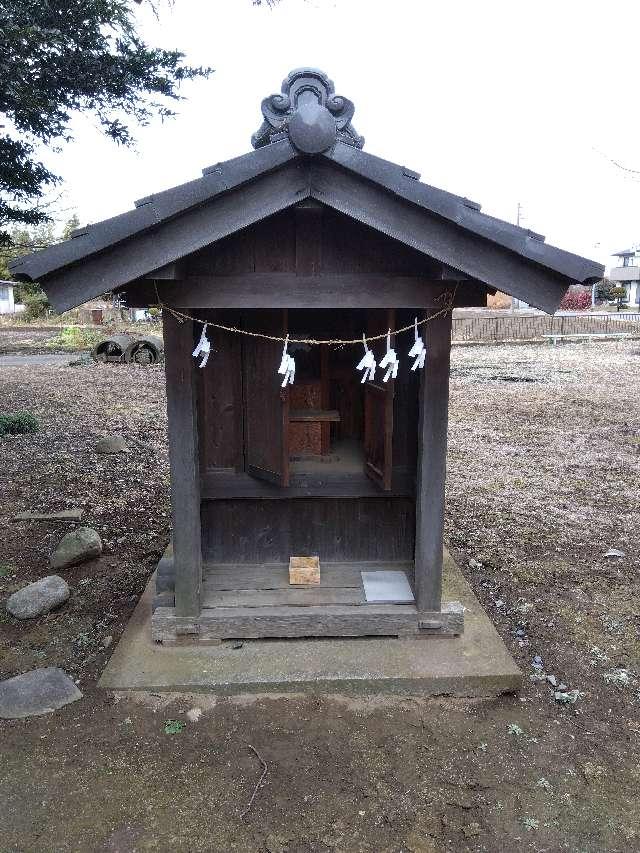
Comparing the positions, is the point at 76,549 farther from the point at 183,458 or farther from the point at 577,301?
the point at 577,301

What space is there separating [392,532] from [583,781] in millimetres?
2045


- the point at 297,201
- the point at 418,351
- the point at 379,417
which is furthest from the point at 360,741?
the point at 297,201

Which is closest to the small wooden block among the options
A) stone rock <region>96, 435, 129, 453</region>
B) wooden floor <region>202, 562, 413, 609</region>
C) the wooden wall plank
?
wooden floor <region>202, 562, 413, 609</region>

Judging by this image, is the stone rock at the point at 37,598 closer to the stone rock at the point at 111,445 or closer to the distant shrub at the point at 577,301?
the stone rock at the point at 111,445

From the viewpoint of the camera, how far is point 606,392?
1455 centimetres

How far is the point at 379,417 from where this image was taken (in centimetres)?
421

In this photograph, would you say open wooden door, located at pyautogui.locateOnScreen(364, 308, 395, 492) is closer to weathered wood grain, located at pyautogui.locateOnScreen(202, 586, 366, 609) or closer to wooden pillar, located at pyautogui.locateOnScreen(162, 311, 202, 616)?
weathered wood grain, located at pyautogui.locateOnScreen(202, 586, 366, 609)

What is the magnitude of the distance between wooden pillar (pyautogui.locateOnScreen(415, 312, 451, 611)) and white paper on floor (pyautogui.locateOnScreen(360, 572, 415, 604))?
0.21 m

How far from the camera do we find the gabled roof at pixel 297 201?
307 cm

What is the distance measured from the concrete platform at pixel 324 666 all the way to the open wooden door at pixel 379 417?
3.40 ft

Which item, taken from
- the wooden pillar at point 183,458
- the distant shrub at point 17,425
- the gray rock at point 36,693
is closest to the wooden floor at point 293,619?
the wooden pillar at point 183,458

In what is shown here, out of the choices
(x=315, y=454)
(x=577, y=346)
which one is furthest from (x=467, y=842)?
(x=577, y=346)

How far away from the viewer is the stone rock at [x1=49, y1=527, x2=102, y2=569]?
17.6ft

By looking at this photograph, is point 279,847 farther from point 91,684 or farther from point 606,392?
point 606,392
